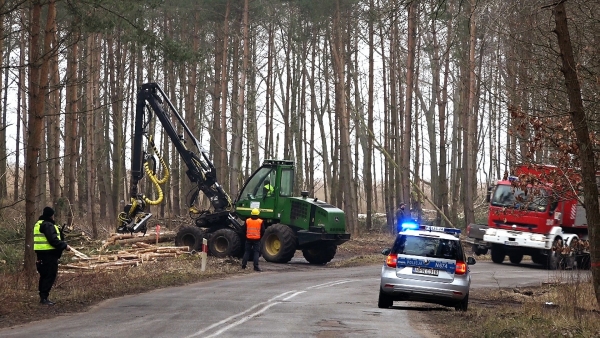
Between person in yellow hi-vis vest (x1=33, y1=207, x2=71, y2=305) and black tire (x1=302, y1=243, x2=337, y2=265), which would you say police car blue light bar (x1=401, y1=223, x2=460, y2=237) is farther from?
black tire (x1=302, y1=243, x2=337, y2=265)

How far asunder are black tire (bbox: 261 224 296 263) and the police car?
11.2m

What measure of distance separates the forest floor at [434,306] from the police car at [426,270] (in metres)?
0.45

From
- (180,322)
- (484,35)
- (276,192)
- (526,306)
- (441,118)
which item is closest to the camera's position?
(180,322)

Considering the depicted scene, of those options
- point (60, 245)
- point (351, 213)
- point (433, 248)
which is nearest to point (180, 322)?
point (60, 245)

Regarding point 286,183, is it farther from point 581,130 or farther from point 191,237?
point 581,130

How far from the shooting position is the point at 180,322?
15.3 metres

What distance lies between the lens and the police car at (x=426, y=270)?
59.6 ft

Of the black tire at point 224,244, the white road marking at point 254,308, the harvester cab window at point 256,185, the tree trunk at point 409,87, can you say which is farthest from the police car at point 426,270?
the tree trunk at point 409,87

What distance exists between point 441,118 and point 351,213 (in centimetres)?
612

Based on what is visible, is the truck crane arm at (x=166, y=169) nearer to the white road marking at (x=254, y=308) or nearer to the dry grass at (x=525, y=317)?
the white road marking at (x=254, y=308)

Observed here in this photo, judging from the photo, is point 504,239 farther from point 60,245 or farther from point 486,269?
point 60,245

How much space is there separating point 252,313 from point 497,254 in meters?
19.2

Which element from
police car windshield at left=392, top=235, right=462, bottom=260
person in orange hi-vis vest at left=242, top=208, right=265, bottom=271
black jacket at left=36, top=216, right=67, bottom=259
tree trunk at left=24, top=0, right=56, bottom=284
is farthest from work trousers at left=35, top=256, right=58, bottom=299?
person in orange hi-vis vest at left=242, top=208, right=265, bottom=271

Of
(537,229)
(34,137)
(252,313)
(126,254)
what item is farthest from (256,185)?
(252,313)
